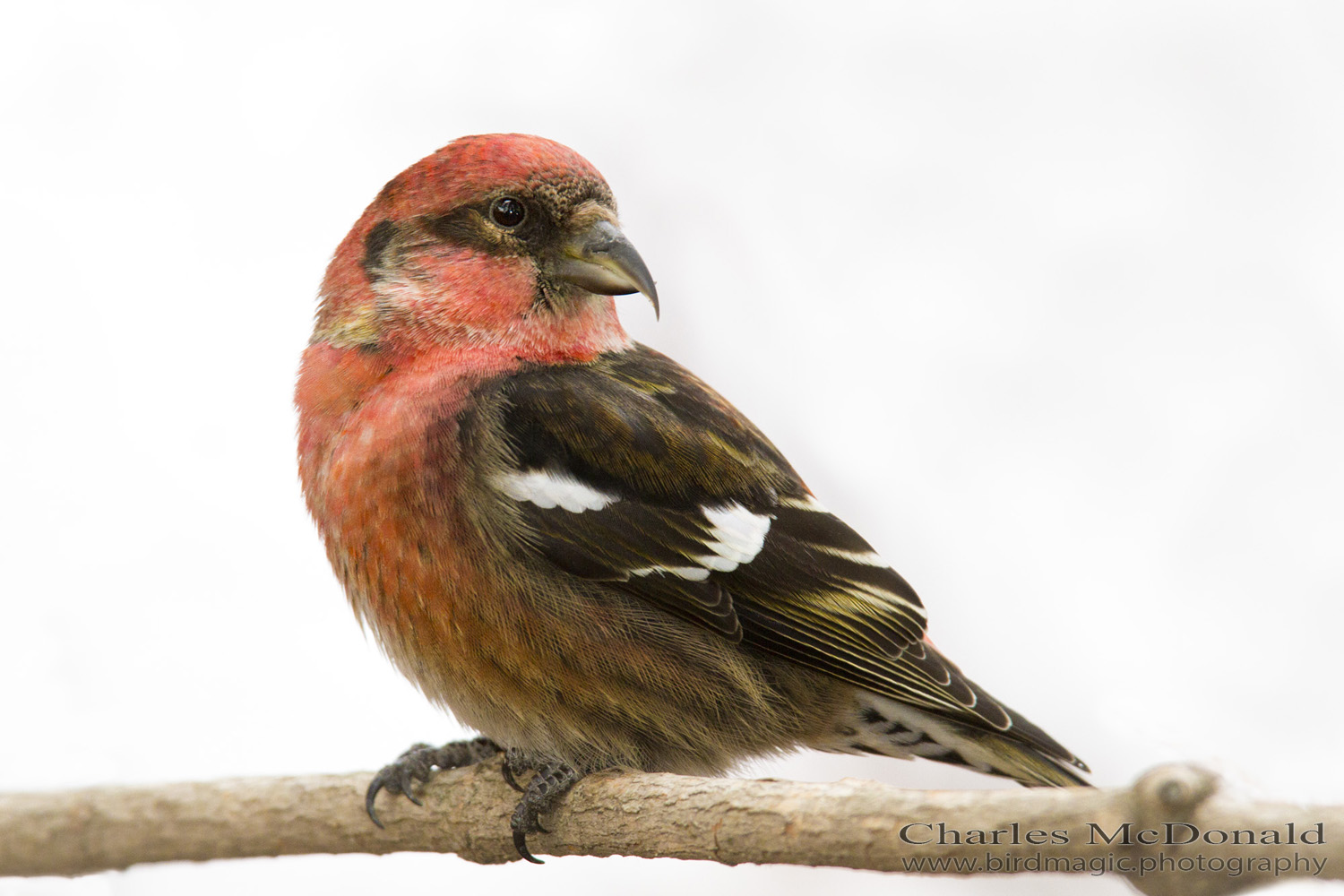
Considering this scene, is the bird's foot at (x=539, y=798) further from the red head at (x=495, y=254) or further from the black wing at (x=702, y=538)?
the red head at (x=495, y=254)

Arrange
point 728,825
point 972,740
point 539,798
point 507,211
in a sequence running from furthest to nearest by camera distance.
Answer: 1. point 507,211
2. point 972,740
3. point 539,798
4. point 728,825

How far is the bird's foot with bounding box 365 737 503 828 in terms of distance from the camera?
320cm

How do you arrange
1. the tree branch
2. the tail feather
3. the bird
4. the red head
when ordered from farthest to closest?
the red head → the tail feather → the bird → the tree branch

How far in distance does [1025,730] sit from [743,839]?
1118 mm

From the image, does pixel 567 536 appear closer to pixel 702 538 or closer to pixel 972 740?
pixel 702 538

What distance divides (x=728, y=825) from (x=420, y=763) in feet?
4.10

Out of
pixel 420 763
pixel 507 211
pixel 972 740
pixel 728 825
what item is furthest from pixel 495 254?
pixel 972 740

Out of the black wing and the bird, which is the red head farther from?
the black wing

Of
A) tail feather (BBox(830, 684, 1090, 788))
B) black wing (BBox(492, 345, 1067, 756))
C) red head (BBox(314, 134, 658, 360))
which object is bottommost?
tail feather (BBox(830, 684, 1090, 788))

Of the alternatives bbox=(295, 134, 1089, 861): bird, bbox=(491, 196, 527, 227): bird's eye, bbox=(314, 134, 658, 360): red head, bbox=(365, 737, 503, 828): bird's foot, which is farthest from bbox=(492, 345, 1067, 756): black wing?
bbox=(365, 737, 503, 828): bird's foot

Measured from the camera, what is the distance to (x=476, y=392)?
320cm

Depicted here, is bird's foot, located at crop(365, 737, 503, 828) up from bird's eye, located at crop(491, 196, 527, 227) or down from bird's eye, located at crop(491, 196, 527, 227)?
down

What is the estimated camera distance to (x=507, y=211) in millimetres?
3352

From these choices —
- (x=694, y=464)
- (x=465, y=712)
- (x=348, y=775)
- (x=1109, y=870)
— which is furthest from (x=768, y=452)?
(x=1109, y=870)
